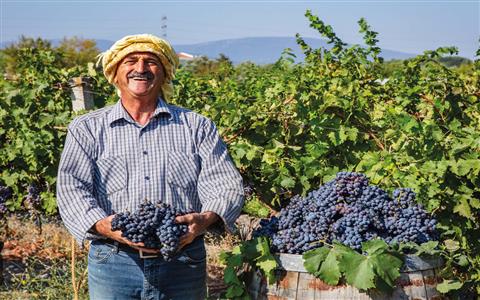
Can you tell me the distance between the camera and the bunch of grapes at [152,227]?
2.47 metres

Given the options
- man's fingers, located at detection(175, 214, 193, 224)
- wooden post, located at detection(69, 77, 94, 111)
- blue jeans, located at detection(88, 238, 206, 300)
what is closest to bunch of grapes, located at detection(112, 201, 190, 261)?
man's fingers, located at detection(175, 214, 193, 224)

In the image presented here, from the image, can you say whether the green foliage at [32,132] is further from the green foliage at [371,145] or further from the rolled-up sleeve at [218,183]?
the rolled-up sleeve at [218,183]

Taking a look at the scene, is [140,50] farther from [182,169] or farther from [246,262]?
[246,262]

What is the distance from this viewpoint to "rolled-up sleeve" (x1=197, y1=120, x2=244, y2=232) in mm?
2750

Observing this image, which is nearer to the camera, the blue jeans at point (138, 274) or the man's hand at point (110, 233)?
the man's hand at point (110, 233)

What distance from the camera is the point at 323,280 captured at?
99.4 inches

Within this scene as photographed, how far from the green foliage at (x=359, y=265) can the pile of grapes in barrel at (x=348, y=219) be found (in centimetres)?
9

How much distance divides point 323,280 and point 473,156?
131cm

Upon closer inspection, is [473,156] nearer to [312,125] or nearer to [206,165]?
[312,125]

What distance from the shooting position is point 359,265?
8.17ft

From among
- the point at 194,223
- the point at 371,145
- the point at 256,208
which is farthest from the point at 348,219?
the point at 256,208

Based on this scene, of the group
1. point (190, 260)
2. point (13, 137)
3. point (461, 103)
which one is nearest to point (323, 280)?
point (190, 260)

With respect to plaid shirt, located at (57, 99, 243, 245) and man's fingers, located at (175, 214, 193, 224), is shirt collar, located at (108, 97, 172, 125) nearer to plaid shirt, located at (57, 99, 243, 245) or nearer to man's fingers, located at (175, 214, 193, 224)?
plaid shirt, located at (57, 99, 243, 245)

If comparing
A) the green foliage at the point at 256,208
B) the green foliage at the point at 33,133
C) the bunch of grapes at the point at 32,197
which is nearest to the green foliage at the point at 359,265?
the green foliage at the point at 256,208
